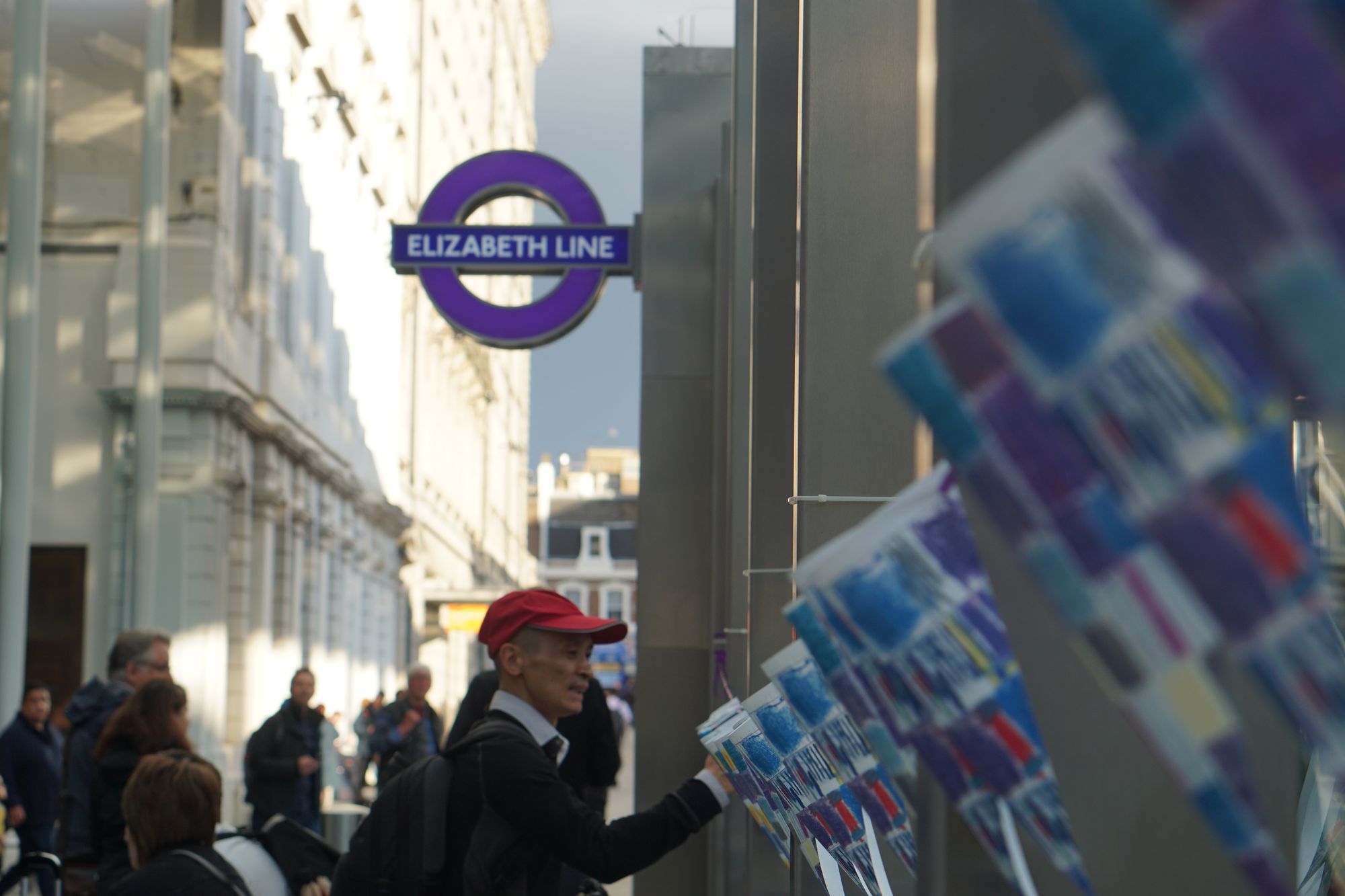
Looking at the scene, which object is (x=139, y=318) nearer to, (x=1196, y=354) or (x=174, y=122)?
(x=174, y=122)

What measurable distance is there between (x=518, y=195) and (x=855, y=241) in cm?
752

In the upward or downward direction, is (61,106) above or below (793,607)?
above

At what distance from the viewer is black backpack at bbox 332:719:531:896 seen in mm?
3803

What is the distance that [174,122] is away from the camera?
24.3 meters

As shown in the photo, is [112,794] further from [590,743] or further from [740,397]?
[740,397]

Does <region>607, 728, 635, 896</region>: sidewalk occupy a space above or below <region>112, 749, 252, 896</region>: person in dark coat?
below

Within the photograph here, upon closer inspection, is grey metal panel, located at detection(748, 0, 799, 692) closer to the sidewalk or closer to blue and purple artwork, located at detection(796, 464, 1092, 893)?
blue and purple artwork, located at detection(796, 464, 1092, 893)

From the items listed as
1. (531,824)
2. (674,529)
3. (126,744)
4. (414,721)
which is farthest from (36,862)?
(414,721)

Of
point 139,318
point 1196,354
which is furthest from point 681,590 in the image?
point 1196,354

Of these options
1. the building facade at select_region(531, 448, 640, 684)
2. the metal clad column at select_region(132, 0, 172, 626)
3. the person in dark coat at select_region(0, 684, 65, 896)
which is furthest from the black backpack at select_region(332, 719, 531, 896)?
the building facade at select_region(531, 448, 640, 684)

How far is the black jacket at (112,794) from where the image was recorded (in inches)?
274

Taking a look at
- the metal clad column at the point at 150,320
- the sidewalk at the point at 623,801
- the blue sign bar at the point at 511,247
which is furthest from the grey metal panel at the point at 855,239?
the metal clad column at the point at 150,320

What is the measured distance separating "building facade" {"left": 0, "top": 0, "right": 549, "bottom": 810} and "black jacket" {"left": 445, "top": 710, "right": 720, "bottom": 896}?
577 inches

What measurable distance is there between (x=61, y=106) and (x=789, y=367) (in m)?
19.9
